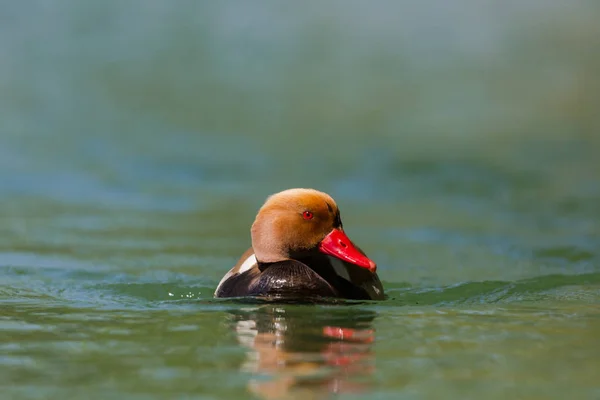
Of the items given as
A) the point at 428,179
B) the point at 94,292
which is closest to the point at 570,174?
the point at 428,179

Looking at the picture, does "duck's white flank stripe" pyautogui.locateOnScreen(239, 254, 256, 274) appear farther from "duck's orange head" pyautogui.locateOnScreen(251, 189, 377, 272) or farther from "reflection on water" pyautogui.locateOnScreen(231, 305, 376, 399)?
"reflection on water" pyautogui.locateOnScreen(231, 305, 376, 399)

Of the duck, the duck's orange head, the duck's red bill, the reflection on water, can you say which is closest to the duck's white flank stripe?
the duck

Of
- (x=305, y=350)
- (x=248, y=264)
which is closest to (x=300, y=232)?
(x=248, y=264)

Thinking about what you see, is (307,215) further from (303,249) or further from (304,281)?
(304,281)

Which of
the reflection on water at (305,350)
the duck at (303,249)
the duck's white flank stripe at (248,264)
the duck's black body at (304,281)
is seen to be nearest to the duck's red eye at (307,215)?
the duck at (303,249)

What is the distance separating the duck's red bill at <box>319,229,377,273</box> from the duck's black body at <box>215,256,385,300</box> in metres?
0.17

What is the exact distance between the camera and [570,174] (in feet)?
63.9

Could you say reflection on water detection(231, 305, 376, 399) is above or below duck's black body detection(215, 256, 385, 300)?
below

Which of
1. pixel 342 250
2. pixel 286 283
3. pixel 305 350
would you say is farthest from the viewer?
pixel 342 250

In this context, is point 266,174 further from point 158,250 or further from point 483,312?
point 483,312

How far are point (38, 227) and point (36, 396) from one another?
9.18m

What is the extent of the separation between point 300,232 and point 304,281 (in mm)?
452

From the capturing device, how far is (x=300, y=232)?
28.3 ft

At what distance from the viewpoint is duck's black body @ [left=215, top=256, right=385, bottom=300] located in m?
8.30
